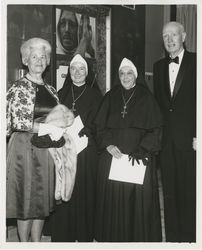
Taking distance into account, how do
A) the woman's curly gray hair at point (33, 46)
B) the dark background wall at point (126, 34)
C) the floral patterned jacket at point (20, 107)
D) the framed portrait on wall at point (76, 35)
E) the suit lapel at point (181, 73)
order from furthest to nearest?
the dark background wall at point (126, 34) → the framed portrait on wall at point (76, 35) → the suit lapel at point (181, 73) → the woman's curly gray hair at point (33, 46) → the floral patterned jacket at point (20, 107)

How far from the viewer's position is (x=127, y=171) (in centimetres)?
321

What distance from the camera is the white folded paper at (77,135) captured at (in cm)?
330

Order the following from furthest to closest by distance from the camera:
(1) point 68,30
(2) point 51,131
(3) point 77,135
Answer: (1) point 68,30 < (3) point 77,135 < (2) point 51,131

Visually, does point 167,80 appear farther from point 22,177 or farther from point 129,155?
point 22,177

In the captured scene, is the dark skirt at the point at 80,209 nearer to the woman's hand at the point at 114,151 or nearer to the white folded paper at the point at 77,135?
the white folded paper at the point at 77,135

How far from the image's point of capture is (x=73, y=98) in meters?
3.40

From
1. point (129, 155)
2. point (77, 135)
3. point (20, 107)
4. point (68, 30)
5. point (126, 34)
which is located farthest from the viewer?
point (126, 34)

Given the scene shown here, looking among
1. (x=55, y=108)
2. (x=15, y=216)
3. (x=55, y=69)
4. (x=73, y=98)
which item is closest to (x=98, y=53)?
(x=55, y=69)

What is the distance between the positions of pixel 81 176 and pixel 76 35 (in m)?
1.60

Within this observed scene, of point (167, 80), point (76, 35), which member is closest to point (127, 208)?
point (167, 80)

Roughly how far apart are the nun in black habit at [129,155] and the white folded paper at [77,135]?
135 mm

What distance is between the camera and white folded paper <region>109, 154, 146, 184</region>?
3.20m

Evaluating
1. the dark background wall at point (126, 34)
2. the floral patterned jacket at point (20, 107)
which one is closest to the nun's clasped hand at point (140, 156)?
the floral patterned jacket at point (20, 107)
